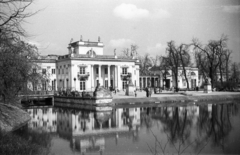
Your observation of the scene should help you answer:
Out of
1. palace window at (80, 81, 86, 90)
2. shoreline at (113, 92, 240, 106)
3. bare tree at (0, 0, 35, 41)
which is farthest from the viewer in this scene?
palace window at (80, 81, 86, 90)

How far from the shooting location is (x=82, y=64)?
1848 inches

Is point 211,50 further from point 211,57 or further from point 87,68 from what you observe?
point 87,68

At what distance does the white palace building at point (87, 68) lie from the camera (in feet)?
153

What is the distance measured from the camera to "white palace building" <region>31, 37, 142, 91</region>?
46.6 meters

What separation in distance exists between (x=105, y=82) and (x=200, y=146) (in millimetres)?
39620

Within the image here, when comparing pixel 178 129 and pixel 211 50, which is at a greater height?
pixel 211 50

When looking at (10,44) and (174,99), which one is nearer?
(10,44)

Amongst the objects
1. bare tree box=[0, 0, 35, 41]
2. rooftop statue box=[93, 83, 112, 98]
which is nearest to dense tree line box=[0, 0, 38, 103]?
bare tree box=[0, 0, 35, 41]

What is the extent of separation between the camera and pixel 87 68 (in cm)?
4738

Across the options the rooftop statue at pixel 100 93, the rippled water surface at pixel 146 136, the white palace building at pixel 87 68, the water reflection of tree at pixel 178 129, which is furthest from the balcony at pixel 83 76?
the water reflection of tree at pixel 178 129

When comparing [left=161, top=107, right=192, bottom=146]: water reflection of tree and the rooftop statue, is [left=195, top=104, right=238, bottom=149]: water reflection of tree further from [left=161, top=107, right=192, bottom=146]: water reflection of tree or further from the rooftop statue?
the rooftop statue

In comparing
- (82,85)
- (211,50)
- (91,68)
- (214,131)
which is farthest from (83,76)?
(214,131)

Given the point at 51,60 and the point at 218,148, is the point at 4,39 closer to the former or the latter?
the point at 218,148

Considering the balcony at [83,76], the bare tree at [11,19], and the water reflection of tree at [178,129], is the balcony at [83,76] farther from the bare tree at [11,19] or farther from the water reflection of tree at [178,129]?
the bare tree at [11,19]
